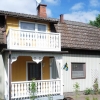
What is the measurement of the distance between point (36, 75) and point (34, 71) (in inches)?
13.3

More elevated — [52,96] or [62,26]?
[62,26]

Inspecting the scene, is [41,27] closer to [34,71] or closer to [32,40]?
[32,40]

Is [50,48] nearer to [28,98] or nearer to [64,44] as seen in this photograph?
[64,44]

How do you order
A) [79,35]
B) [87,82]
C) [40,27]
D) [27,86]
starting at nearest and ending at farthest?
[27,86], [40,27], [87,82], [79,35]

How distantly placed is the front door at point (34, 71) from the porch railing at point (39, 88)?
1.58 metres

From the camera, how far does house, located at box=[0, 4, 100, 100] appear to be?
438 inches

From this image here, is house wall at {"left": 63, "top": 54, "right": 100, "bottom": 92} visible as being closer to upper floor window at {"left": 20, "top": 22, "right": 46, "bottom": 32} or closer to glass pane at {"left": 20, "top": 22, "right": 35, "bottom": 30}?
upper floor window at {"left": 20, "top": 22, "right": 46, "bottom": 32}

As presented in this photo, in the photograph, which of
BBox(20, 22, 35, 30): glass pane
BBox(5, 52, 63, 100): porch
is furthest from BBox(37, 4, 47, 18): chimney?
BBox(5, 52, 63, 100): porch

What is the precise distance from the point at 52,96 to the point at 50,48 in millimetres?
3169

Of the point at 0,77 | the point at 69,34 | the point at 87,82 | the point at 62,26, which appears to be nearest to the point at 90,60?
the point at 87,82

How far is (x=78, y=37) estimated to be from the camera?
15.7 meters

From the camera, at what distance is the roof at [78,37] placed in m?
14.7

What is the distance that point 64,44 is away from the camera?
14.2m

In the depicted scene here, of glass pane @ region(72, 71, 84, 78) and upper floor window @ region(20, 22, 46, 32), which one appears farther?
glass pane @ region(72, 71, 84, 78)
